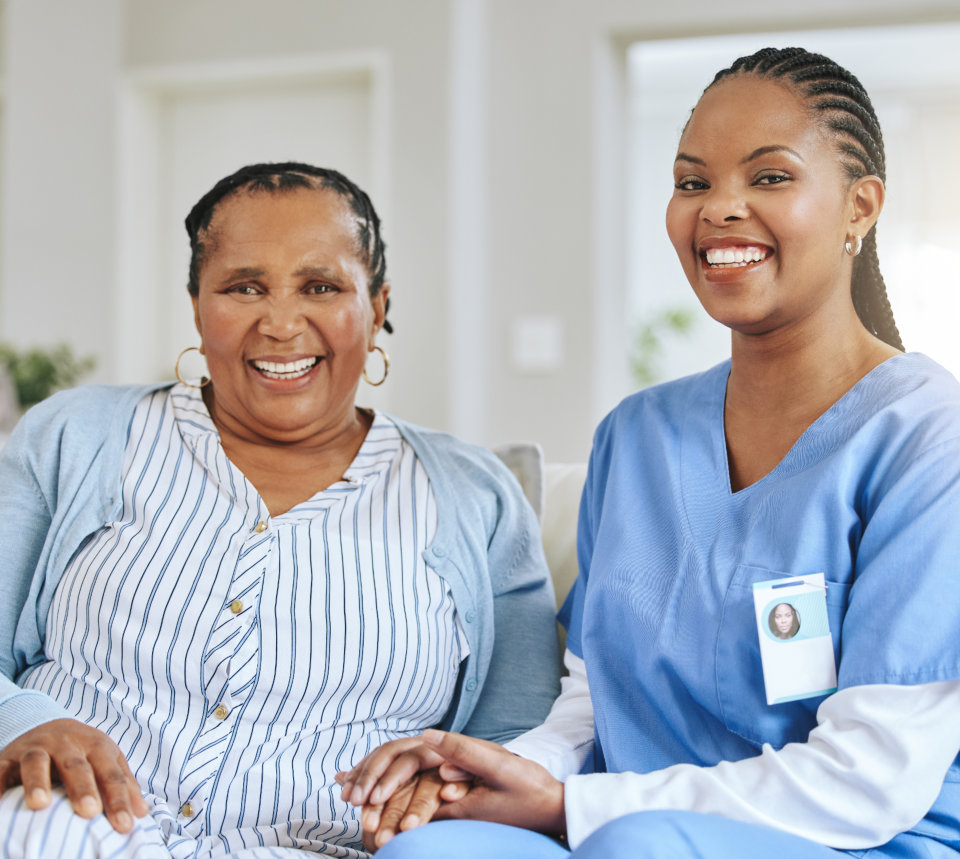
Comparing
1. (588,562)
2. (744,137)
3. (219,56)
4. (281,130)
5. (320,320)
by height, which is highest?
(219,56)

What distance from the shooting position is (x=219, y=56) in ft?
12.4

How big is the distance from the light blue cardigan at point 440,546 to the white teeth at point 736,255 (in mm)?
497

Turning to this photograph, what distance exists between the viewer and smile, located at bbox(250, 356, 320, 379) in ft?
4.56

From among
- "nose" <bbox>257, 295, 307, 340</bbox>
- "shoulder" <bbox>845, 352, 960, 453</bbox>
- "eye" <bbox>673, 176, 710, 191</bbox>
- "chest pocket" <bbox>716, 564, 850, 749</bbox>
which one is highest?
"eye" <bbox>673, 176, 710, 191</bbox>

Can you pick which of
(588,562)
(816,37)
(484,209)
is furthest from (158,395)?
(816,37)

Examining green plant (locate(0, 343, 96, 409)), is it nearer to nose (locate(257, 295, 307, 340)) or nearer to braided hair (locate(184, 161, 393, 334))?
braided hair (locate(184, 161, 393, 334))

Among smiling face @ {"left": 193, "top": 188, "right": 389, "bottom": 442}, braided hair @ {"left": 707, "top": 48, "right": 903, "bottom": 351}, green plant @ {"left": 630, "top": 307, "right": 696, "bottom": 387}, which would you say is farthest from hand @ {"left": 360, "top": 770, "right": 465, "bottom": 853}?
green plant @ {"left": 630, "top": 307, "right": 696, "bottom": 387}

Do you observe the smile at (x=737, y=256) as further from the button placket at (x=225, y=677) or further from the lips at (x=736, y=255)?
the button placket at (x=225, y=677)

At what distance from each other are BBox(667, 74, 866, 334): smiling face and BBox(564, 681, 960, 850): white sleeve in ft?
1.28

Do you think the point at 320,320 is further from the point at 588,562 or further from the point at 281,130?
the point at 281,130

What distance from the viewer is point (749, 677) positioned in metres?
0.98

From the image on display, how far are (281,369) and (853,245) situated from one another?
28.8 inches

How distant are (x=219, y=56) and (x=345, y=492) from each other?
2.89m

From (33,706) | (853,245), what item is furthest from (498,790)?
(853,245)
